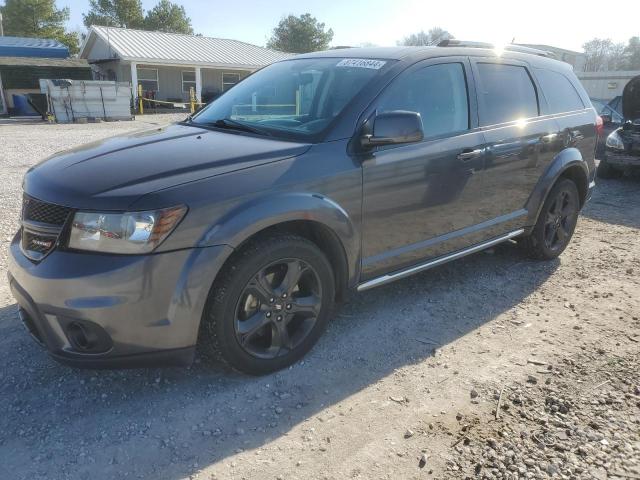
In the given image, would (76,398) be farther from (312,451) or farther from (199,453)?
(312,451)

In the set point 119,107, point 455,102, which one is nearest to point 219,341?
point 455,102

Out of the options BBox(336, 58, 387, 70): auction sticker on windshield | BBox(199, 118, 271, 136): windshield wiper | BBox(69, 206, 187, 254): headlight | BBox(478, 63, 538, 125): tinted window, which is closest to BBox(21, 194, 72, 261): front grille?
BBox(69, 206, 187, 254): headlight

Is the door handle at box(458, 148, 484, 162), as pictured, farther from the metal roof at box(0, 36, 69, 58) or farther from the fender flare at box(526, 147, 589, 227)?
the metal roof at box(0, 36, 69, 58)

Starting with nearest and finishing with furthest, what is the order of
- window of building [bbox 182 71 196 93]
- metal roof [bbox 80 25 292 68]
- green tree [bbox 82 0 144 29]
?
metal roof [bbox 80 25 292 68] < window of building [bbox 182 71 196 93] < green tree [bbox 82 0 144 29]

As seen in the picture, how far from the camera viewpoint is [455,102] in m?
3.68

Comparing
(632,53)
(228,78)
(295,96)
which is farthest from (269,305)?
(632,53)

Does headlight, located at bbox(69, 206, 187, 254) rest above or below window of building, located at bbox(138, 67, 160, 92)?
below

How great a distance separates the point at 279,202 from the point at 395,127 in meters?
0.83

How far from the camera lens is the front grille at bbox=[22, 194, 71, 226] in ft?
8.12

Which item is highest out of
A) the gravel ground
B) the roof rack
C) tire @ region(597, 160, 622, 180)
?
the roof rack

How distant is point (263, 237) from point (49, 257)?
1.03 meters

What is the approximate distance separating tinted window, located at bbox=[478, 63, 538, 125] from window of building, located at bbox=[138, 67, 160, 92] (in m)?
27.2

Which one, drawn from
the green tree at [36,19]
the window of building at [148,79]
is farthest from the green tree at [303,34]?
the window of building at [148,79]

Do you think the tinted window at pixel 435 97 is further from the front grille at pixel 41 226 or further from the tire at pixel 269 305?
the front grille at pixel 41 226
